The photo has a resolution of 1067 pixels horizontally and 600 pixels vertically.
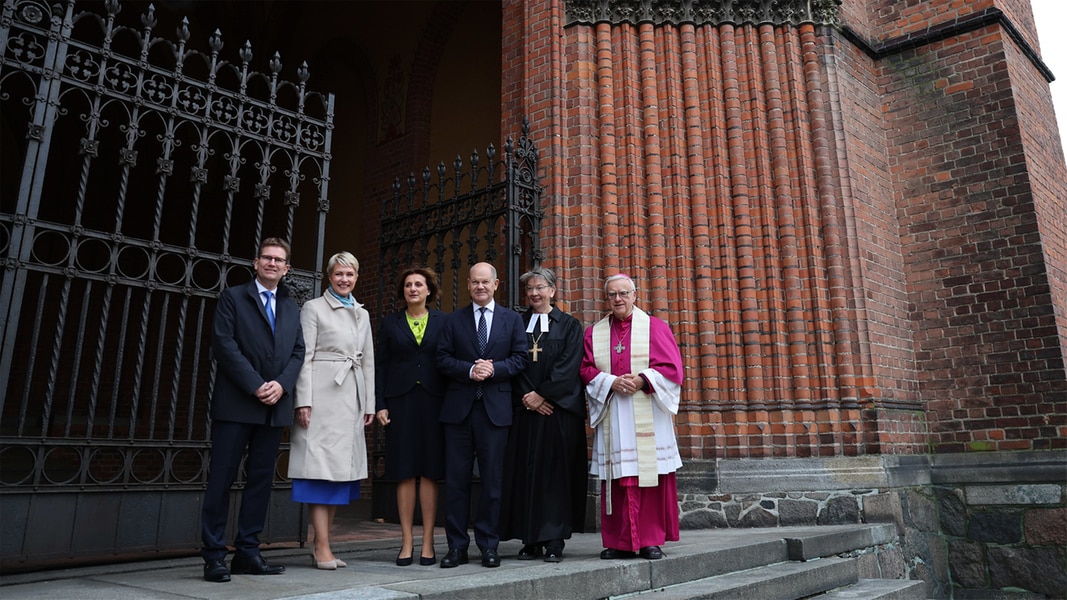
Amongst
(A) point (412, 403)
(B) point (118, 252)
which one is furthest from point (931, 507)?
(B) point (118, 252)

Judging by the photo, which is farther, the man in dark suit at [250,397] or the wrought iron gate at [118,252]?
the wrought iron gate at [118,252]

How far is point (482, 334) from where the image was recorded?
446cm

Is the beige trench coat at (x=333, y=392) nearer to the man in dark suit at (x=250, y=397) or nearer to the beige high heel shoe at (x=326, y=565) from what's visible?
the man in dark suit at (x=250, y=397)

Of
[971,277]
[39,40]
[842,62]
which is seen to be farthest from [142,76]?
[971,277]

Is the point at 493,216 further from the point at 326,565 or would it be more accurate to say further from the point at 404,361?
the point at 326,565

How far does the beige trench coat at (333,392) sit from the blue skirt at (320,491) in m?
0.07

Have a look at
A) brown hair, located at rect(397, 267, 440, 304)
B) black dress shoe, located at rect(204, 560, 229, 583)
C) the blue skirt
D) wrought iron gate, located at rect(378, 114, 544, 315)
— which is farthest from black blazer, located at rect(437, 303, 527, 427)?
wrought iron gate, located at rect(378, 114, 544, 315)

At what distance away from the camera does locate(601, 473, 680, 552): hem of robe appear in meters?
4.37

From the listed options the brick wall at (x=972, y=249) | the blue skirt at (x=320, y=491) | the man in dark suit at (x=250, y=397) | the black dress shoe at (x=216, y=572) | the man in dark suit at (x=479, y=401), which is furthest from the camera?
the brick wall at (x=972, y=249)

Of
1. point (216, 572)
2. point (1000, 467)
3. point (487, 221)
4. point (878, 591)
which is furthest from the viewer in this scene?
point (1000, 467)

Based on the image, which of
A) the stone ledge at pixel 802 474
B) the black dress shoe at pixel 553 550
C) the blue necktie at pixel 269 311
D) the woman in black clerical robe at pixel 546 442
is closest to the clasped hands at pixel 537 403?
the woman in black clerical robe at pixel 546 442

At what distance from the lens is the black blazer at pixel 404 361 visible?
442 cm

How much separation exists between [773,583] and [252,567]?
2.83m

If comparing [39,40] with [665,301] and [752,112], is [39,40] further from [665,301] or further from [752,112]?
[752,112]
